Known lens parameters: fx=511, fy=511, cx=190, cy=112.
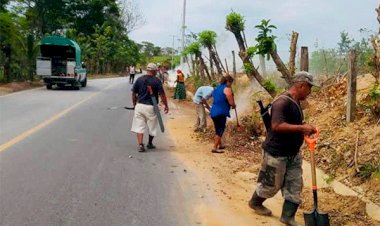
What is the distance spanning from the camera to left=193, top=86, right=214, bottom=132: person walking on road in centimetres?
1135

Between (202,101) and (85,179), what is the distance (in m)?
4.74

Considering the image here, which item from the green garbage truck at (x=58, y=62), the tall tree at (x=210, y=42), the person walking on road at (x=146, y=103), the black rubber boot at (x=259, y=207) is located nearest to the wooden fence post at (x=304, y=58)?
the person walking on road at (x=146, y=103)

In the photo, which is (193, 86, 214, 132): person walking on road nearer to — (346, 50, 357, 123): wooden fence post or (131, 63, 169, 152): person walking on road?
(131, 63, 169, 152): person walking on road

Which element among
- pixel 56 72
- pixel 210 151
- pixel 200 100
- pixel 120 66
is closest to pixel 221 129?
pixel 210 151

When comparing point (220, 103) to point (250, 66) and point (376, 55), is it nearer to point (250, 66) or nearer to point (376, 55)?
point (250, 66)

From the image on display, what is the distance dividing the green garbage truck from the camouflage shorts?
2397 cm

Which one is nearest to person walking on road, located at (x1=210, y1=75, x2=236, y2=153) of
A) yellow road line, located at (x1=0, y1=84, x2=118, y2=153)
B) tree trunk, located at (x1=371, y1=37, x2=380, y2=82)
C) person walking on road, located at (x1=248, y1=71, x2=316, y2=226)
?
tree trunk, located at (x1=371, y1=37, x2=380, y2=82)

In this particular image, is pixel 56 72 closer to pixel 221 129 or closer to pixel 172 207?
pixel 221 129

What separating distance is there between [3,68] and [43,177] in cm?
2371

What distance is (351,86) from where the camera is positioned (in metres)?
8.66

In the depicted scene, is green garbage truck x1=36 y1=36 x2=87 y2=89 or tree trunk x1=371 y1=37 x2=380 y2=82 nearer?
tree trunk x1=371 y1=37 x2=380 y2=82

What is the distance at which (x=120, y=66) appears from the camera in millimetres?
82250

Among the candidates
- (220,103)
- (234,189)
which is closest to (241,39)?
(220,103)

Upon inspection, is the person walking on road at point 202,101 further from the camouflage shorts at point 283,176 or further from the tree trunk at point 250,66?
the camouflage shorts at point 283,176
